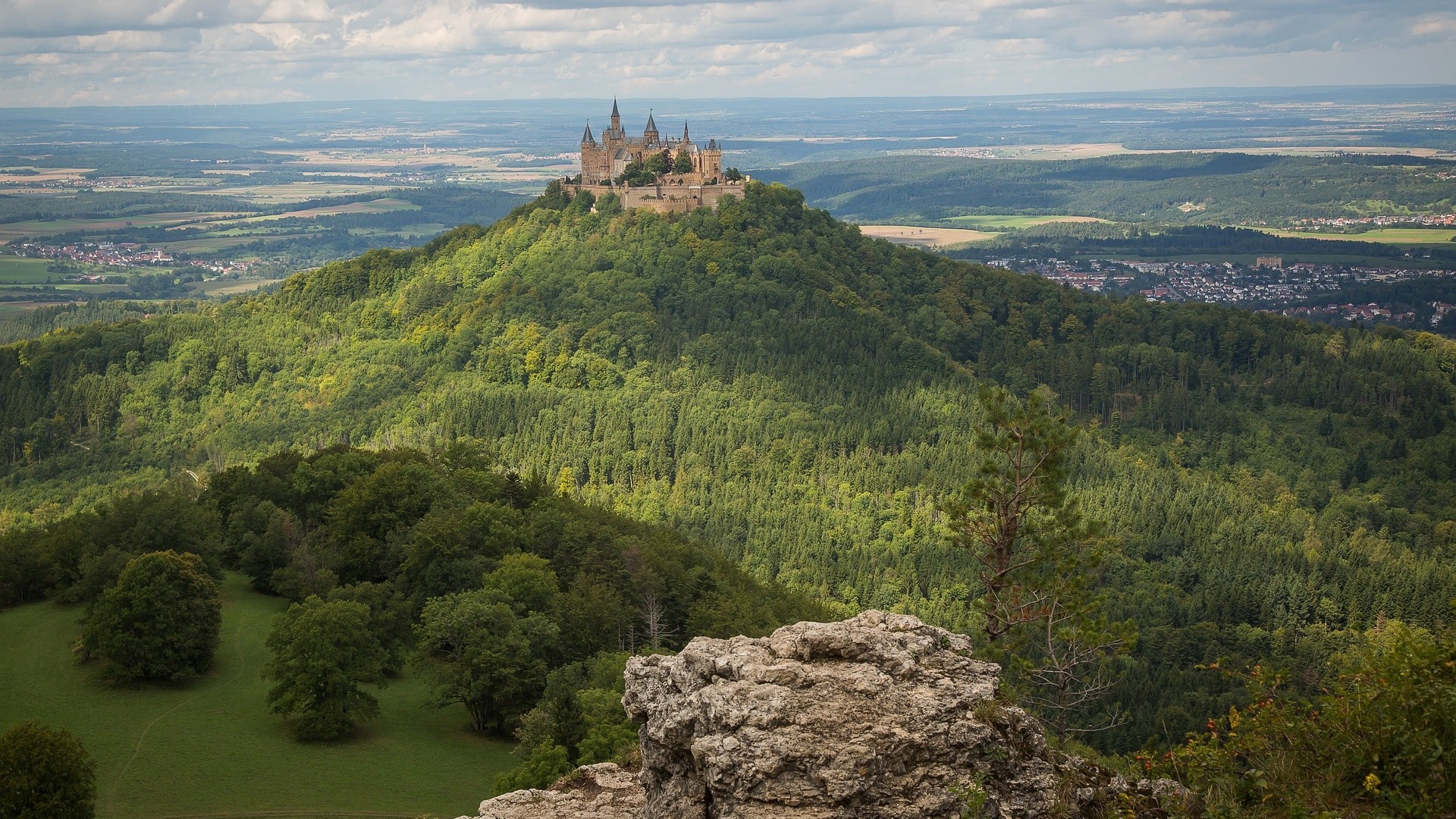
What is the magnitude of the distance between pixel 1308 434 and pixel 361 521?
326 ft

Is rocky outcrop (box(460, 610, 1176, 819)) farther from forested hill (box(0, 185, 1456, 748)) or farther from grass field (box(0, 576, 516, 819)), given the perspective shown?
forested hill (box(0, 185, 1456, 748))

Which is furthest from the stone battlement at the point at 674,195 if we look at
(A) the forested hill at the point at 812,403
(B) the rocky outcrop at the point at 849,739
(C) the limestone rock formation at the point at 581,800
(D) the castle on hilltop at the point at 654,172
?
(B) the rocky outcrop at the point at 849,739

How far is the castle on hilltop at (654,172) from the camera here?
5533 inches

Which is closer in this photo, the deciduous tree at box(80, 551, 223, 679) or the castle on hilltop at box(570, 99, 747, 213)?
the deciduous tree at box(80, 551, 223, 679)

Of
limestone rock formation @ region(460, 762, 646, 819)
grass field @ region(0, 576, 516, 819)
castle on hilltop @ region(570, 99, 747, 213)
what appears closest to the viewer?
limestone rock formation @ region(460, 762, 646, 819)

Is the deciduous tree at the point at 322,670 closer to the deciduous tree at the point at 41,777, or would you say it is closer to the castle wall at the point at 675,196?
the deciduous tree at the point at 41,777

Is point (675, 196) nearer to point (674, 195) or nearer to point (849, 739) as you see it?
point (674, 195)

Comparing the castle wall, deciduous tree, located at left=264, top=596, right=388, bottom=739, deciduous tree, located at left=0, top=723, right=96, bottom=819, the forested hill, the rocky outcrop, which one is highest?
the castle wall

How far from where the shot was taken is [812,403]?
11456cm

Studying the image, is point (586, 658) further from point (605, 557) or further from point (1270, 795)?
point (1270, 795)

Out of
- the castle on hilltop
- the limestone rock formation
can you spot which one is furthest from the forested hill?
the limestone rock formation

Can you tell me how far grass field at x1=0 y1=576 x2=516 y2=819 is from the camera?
37.8m

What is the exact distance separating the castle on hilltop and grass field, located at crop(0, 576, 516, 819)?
314ft

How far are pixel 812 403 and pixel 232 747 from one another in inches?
3053
